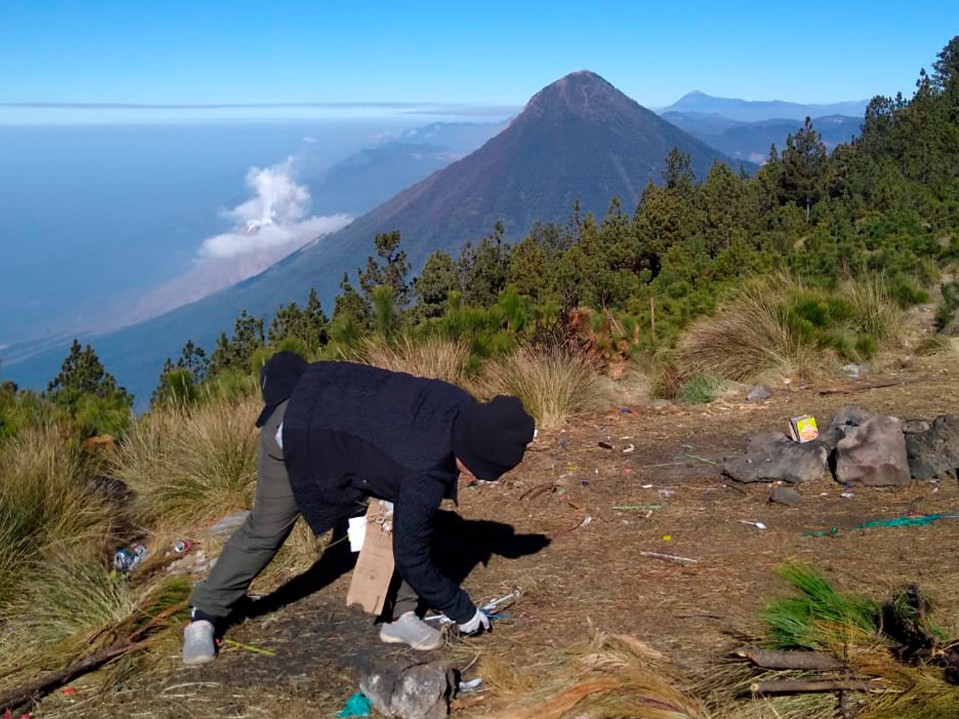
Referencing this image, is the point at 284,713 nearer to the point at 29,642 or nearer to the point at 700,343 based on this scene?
the point at 29,642

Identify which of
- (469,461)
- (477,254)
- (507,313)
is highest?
(469,461)

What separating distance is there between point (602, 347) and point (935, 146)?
843 inches

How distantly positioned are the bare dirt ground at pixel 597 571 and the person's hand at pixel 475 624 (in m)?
0.08

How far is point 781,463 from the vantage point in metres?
6.08

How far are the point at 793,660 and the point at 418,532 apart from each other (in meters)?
1.39

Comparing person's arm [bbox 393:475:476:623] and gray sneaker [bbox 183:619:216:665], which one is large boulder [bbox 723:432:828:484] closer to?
person's arm [bbox 393:475:476:623]

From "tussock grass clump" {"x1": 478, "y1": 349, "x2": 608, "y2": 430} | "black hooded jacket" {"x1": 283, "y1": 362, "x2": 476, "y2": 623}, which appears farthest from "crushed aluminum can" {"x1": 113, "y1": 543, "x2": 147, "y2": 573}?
"tussock grass clump" {"x1": 478, "y1": 349, "x2": 608, "y2": 430}

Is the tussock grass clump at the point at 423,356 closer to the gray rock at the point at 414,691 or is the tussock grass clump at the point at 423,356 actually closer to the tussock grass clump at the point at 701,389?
the tussock grass clump at the point at 701,389

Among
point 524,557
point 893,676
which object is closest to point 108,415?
point 524,557

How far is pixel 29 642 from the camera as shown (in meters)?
4.38

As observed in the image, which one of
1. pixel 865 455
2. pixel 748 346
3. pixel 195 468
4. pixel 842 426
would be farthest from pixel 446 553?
pixel 748 346

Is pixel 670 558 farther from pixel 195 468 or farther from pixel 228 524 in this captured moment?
pixel 195 468

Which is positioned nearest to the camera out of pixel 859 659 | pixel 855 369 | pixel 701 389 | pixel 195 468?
pixel 859 659

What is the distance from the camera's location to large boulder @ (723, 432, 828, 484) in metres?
6.04
